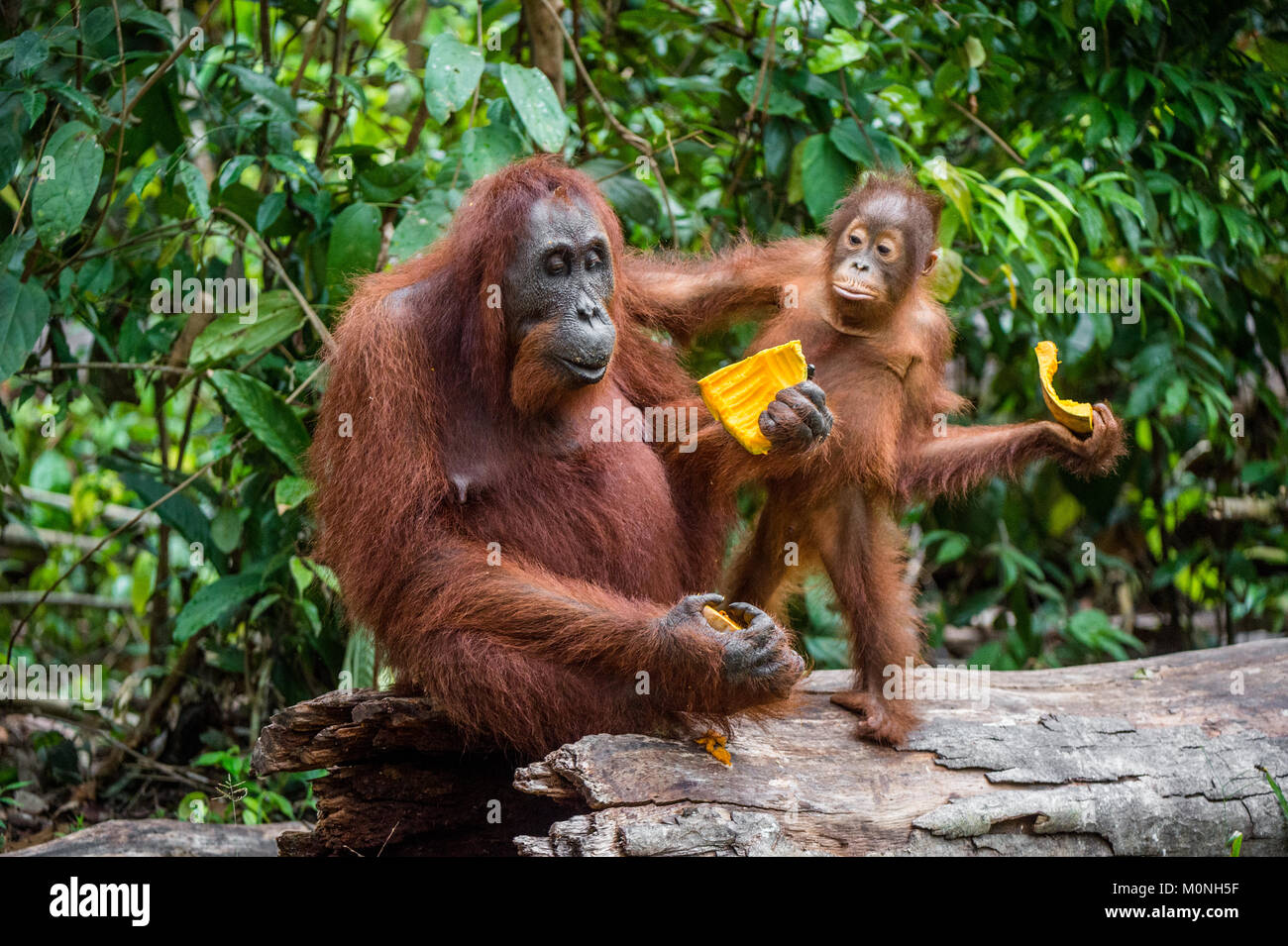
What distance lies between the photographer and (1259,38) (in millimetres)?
5734

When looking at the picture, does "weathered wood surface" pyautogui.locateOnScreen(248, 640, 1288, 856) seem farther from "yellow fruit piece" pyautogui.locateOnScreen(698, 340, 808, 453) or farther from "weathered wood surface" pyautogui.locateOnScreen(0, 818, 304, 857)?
"yellow fruit piece" pyautogui.locateOnScreen(698, 340, 808, 453)

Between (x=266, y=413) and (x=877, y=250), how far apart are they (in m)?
2.34

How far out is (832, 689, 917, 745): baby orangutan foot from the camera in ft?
12.7

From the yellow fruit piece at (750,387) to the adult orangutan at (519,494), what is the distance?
0.15m

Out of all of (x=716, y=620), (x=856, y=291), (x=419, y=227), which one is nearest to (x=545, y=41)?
(x=419, y=227)

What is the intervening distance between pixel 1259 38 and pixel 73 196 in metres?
5.30

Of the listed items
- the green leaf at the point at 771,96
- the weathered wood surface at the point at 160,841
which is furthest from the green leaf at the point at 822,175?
the weathered wood surface at the point at 160,841

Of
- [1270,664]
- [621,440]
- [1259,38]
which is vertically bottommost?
[1270,664]

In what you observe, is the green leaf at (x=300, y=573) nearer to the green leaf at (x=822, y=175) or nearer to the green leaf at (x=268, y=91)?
the green leaf at (x=268, y=91)

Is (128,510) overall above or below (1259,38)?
below

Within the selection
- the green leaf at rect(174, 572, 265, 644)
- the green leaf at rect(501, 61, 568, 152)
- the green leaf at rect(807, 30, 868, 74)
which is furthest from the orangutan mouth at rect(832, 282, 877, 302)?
the green leaf at rect(174, 572, 265, 644)

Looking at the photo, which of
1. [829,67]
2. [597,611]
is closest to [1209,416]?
[829,67]
